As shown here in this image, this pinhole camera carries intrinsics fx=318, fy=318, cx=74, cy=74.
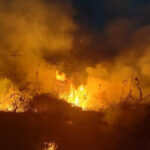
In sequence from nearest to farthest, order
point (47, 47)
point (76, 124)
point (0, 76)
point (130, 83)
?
point (76, 124), point (130, 83), point (0, 76), point (47, 47)

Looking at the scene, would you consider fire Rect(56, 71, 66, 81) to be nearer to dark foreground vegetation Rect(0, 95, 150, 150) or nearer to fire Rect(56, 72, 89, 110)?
fire Rect(56, 72, 89, 110)

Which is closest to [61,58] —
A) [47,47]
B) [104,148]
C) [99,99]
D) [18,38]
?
[47,47]

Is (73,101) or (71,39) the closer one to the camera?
(73,101)

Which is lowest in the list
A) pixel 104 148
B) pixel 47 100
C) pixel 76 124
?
pixel 104 148

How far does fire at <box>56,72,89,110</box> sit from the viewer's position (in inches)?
315

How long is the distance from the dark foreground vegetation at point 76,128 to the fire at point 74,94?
374 mm

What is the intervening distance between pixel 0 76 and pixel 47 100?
2.07 meters

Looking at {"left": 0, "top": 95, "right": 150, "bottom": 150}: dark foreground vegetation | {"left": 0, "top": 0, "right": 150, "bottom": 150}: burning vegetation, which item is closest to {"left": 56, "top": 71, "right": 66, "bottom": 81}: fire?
{"left": 0, "top": 0, "right": 150, "bottom": 150}: burning vegetation

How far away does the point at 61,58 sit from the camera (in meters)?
9.86

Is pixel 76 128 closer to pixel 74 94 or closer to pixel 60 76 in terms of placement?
pixel 74 94

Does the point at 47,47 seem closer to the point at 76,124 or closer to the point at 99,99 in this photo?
the point at 99,99

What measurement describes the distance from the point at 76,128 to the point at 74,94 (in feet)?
6.18

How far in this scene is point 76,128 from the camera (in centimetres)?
657

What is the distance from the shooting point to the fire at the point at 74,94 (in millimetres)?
7992
